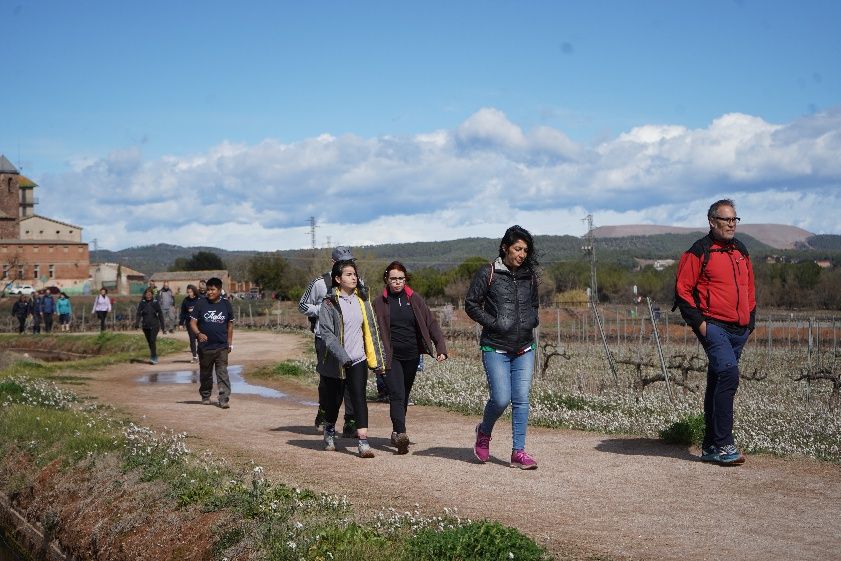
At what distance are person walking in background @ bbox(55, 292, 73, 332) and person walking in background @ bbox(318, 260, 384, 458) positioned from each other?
3731cm

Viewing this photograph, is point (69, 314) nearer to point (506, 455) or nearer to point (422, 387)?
point (422, 387)

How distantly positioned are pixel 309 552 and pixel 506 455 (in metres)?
4.04

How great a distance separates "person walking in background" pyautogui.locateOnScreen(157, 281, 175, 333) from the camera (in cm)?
3322

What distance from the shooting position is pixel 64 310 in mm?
45344

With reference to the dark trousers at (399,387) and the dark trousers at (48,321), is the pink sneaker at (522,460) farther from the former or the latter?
the dark trousers at (48,321)

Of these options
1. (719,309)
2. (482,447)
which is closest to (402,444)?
(482,447)

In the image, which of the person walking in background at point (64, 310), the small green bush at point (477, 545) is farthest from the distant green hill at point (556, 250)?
the small green bush at point (477, 545)

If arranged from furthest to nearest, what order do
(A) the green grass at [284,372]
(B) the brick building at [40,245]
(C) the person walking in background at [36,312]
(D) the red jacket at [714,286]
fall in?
(B) the brick building at [40,245]
(C) the person walking in background at [36,312]
(A) the green grass at [284,372]
(D) the red jacket at [714,286]

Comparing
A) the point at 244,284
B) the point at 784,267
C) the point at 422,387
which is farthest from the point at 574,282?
the point at 422,387

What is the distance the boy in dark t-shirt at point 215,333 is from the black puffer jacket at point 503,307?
683 cm

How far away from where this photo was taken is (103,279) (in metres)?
131

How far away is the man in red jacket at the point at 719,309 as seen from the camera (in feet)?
30.0

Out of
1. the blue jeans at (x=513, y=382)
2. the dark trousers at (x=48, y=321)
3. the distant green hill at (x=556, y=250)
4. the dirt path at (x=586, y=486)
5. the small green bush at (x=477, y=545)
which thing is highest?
the distant green hill at (x=556, y=250)

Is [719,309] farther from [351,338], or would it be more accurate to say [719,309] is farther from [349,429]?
[349,429]
